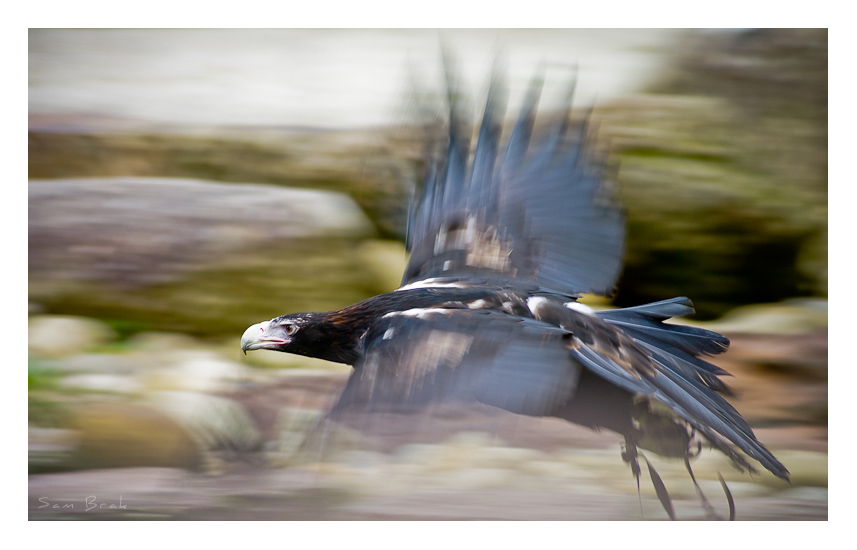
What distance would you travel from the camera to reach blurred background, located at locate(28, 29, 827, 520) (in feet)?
8.10

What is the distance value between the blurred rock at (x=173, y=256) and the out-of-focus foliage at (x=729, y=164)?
3.28 ft

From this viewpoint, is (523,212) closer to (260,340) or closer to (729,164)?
(729,164)

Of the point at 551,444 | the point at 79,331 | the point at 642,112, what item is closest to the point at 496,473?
the point at 551,444

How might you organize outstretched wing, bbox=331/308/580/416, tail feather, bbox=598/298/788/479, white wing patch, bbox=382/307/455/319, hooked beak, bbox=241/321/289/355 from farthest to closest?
hooked beak, bbox=241/321/289/355, tail feather, bbox=598/298/788/479, white wing patch, bbox=382/307/455/319, outstretched wing, bbox=331/308/580/416

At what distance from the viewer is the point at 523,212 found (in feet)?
7.86

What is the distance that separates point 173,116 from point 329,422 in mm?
1262

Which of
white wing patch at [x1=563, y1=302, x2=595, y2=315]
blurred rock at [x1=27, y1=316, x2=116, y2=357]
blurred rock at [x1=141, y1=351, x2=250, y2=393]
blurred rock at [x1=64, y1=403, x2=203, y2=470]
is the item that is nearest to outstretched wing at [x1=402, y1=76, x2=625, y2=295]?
white wing patch at [x1=563, y1=302, x2=595, y2=315]

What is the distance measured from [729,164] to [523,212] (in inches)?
30.2

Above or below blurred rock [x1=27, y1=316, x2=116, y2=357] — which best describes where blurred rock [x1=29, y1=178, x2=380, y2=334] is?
above

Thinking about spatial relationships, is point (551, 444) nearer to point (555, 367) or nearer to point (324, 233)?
point (555, 367)

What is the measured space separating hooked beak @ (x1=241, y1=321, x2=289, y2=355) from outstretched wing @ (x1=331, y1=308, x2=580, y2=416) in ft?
1.41

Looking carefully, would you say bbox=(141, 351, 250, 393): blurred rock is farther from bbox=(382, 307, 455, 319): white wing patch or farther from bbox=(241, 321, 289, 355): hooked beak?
bbox=(382, 307, 455, 319): white wing patch

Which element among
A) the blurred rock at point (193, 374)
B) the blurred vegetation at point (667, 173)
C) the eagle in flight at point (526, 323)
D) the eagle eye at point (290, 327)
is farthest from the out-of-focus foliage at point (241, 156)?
the blurred rock at point (193, 374)

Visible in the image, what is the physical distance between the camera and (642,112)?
2.53m
